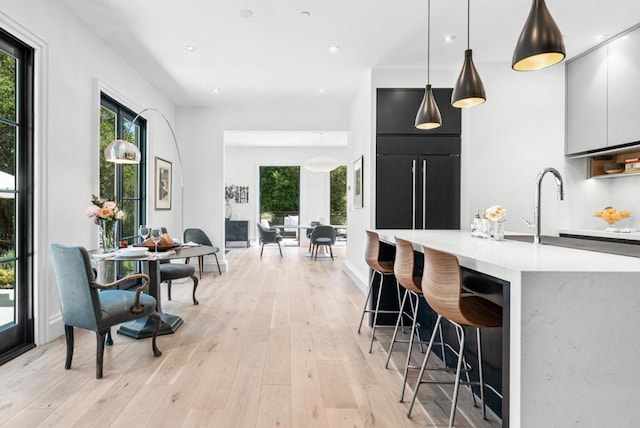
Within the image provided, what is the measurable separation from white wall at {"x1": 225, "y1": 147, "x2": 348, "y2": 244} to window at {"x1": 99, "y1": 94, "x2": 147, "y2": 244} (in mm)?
5522

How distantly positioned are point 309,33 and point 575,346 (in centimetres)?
347

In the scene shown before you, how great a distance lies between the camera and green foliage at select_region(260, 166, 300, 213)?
11.0 m

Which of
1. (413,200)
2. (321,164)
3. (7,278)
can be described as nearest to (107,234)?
(7,278)

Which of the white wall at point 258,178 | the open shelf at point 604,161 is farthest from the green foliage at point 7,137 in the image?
the white wall at point 258,178

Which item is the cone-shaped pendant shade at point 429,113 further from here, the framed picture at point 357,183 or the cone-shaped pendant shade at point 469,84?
the framed picture at point 357,183

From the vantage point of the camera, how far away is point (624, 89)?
12.3ft

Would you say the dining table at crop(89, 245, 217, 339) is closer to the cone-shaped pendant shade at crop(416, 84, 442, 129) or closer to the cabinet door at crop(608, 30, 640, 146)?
the cone-shaped pendant shade at crop(416, 84, 442, 129)

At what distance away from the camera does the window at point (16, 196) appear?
Result: 2723 millimetres

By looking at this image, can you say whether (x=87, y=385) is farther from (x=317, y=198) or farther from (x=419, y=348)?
(x=317, y=198)

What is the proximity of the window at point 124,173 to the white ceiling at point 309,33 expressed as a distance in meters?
0.65

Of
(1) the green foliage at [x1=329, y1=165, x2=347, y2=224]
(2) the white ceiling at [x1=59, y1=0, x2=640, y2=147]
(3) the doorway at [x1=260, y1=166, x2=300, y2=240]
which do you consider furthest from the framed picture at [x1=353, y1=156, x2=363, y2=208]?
(3) the doorway at [x1=260, y1=166, x2=300, y2=240]

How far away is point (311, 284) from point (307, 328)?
1.93m

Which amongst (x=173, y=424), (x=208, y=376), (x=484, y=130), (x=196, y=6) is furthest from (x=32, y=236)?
(x=484, y=130)

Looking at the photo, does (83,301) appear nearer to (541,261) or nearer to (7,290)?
(7,290)
